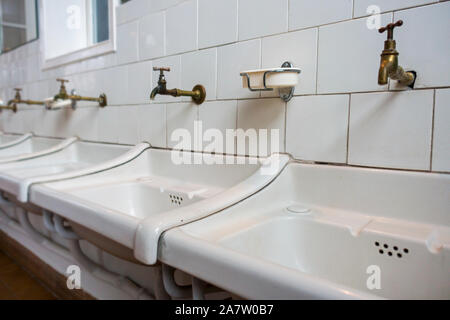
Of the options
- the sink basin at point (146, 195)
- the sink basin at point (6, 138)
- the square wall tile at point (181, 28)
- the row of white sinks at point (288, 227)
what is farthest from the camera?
the sink basin at point (6, 138)

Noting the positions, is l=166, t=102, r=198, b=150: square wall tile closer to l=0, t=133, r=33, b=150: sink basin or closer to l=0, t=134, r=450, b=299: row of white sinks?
l=0, t=134, r=450, b=299: row of white sinks

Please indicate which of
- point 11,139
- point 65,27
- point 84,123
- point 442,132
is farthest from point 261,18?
point 11,139

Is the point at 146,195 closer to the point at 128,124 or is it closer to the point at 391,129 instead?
the point at 128,124

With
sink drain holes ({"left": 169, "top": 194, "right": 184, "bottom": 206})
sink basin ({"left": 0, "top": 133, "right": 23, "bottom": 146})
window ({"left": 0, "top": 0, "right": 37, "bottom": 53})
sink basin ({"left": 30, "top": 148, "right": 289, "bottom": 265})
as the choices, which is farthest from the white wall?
sink basin ({"left": 0, "top": 133, "right": 23, "bottom": 146})

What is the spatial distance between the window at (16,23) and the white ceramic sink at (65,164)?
3.03 ft

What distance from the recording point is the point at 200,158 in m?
1.02

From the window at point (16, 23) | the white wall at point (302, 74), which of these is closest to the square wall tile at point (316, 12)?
the white wall at point (302, 74)

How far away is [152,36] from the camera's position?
1.18m

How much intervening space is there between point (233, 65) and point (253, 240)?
0.55 meters

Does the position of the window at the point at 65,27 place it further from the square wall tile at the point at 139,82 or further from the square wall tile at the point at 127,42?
the square wall tile at the point at 139,82

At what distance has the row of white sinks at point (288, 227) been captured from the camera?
17.6 inches

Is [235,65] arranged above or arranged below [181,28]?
below

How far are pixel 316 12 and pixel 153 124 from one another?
69 cm
